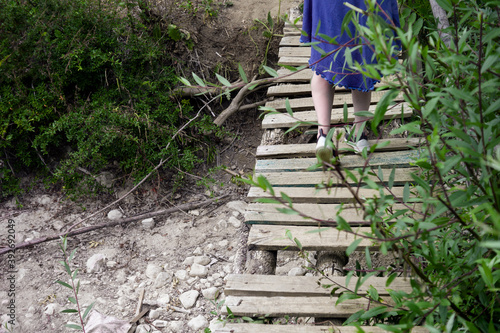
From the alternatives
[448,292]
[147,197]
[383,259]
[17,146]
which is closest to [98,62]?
[17,146]

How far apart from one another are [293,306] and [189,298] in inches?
40.0

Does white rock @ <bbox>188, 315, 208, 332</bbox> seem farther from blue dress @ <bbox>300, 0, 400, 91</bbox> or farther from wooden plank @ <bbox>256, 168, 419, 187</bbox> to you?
blue dress @ <bbox>300, 0, 400, 91</bbox>

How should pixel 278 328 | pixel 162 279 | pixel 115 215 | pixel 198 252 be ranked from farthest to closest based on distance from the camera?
pixel 115 215 → pixel 198 252 → pixel 162 279 → pixel 278 328

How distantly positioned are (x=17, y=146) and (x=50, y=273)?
115cm

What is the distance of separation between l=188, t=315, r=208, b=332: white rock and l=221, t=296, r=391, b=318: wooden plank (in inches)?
25.4

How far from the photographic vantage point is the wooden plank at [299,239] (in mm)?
2195

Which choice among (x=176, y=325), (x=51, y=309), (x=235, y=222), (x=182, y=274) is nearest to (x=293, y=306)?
(x=176, y=325)

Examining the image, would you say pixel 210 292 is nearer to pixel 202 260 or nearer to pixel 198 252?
pixel 202 260

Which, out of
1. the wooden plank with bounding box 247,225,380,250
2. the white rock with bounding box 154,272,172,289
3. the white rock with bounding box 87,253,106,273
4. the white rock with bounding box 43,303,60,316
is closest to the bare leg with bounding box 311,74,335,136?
the wooden plank with bounding box 247,225,380,250

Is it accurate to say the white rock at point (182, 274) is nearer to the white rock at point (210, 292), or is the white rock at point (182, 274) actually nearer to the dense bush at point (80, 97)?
the white rock at point (210, 292)

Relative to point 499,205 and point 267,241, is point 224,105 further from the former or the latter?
point 499,205

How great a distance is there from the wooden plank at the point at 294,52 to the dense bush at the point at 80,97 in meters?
1.03

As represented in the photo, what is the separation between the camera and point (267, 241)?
2.26 meters

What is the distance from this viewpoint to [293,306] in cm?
196
